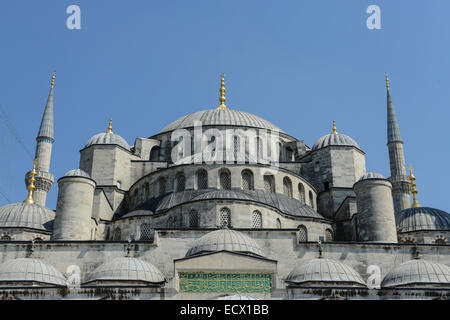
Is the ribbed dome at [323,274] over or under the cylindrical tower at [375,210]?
under

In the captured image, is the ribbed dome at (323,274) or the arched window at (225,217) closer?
the ribbed dome at (323,274)

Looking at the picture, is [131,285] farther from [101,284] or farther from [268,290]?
[268,290]

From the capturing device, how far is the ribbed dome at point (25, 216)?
2184cm

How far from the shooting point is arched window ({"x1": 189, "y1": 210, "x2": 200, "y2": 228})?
1978cm

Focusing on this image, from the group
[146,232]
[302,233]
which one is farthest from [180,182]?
[302,233]

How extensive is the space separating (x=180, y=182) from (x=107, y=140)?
15.8 feet

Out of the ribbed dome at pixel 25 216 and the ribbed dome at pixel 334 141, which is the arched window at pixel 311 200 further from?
the ribbed dome at pixel 25 216

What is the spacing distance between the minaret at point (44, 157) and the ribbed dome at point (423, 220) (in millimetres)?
14302

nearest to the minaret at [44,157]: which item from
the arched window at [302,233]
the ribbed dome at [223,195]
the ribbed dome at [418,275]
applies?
the ribbed dome at [223,195]

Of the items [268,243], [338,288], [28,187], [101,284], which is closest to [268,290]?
[338,288]

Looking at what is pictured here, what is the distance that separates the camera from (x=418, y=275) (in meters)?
16.3

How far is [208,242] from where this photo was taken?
1694 centimetres

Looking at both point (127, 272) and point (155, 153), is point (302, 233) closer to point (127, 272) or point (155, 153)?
point (127, 272)

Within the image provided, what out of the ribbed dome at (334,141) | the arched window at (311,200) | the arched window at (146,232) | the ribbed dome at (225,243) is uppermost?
the ribbed dome at (334,141)
